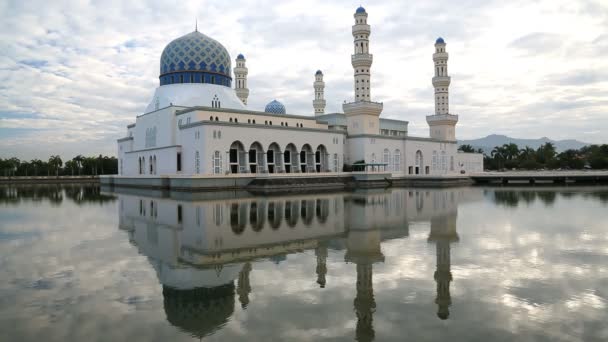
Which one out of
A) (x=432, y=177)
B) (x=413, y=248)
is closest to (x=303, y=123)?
(x=432, y=177)

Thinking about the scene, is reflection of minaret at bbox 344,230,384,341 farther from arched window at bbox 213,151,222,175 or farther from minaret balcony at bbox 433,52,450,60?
minaret balcony at bbox 433,52,450,60

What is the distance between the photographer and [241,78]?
4409cm

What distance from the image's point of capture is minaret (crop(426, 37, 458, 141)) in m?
41.0

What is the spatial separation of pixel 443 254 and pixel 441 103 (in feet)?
122

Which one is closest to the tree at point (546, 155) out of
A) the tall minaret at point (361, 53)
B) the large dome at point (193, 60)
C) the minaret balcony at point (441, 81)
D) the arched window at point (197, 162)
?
the minaret balcony at point (441, 81)

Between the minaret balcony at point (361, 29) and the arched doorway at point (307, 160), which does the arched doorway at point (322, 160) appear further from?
the minaret balcony at point (361, 29)

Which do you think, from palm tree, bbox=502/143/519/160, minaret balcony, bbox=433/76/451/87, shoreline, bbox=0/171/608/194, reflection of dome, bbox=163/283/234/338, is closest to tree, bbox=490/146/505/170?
palm tree, bbox=502/143/519/160

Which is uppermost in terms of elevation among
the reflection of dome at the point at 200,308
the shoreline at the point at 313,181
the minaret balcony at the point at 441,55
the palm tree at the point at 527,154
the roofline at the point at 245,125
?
the minaret balcony at the point at 441,55

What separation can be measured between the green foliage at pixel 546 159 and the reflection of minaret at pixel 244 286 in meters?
54.9

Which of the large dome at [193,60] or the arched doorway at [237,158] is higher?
the large dome at [193,60]

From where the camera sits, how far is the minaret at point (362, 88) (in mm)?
34750

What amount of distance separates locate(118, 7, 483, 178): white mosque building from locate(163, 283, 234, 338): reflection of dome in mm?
22614

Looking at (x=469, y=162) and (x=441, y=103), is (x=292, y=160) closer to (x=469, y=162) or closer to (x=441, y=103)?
(x=441, y=103)

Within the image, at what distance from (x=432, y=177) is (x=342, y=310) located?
97.7 feet
